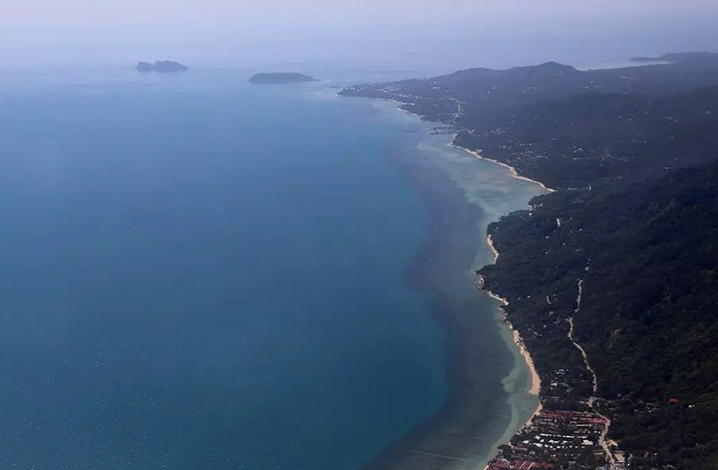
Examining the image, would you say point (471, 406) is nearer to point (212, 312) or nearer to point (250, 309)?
point (250, 309)

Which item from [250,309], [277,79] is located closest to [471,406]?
[250,309]

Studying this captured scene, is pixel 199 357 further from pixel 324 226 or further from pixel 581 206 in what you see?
pixel 581 206

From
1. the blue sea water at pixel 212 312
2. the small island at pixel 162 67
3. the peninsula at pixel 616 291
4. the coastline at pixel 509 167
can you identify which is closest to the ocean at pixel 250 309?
the blue sea water at pixel 212 312

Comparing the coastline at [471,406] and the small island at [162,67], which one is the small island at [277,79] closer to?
the small island at [162,67]

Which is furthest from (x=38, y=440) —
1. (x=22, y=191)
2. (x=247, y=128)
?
(x=247, y=128)

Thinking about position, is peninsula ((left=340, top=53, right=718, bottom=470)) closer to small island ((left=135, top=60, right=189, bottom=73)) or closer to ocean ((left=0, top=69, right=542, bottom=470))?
ocean ((left=0, top=69, right=542, bottom=470))

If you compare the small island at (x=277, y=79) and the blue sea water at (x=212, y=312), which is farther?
the small island at (x=277, y=79)
